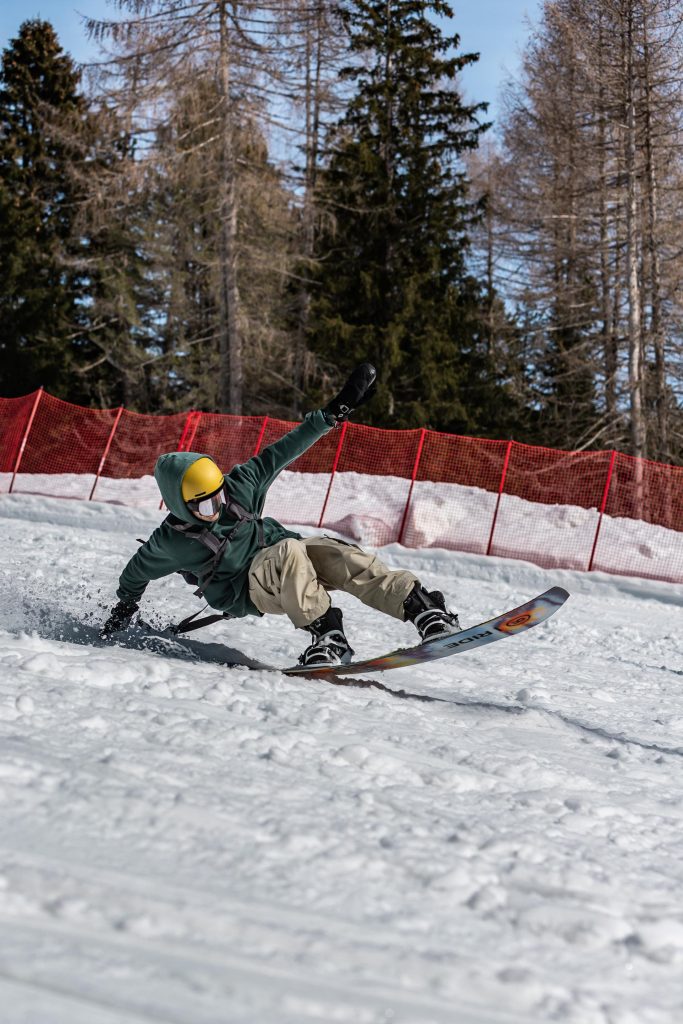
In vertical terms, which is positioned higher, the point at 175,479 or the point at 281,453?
the point at 281,453

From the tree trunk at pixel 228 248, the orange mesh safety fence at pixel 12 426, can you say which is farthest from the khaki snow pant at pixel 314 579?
the tree trunk at pixel 228 248

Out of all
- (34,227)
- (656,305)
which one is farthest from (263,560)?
(34,227)

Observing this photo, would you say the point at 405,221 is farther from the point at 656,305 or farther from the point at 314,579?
the point at 314,579

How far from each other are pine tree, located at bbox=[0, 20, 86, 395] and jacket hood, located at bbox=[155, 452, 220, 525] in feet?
72.6

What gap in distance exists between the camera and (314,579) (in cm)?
454

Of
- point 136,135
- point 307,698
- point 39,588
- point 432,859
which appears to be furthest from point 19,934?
point 136,135

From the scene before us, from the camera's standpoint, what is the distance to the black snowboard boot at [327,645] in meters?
4.46

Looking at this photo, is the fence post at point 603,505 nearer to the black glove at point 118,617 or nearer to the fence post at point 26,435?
the black glove at point 118,617

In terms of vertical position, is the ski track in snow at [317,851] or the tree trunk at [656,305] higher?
the tree trunk at [656,305]

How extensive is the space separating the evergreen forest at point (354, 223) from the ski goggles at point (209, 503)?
43.7 feet

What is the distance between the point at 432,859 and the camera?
7.63 ft

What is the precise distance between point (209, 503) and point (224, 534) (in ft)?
0.72

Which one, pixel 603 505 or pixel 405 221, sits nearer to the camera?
pixel 603 505

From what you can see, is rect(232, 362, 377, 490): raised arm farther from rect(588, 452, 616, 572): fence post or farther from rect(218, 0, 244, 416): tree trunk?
rect(218, 0, 244, 416): tree trunk
